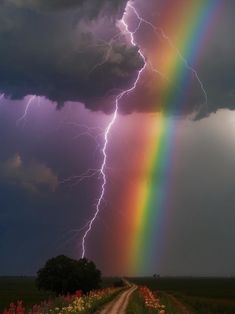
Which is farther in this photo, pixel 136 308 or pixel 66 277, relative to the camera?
pixel 66 277

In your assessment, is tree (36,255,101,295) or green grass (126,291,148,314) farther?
tree (36,255,101,295)

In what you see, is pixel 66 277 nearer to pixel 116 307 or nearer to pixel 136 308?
pixel 116 307

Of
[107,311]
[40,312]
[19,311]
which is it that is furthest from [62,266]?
[19,311]

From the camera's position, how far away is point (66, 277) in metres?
80.6

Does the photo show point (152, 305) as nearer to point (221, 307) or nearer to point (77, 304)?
point (77, 304)

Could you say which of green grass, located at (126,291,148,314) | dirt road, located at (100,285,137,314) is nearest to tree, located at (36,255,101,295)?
dirt road, located at (100,285,137,314)

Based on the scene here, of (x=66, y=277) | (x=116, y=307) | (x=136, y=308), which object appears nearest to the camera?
(x=136, y=308)

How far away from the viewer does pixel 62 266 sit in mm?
81812

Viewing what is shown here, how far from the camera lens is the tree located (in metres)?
80.2

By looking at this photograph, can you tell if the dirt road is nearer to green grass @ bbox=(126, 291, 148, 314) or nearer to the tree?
green grass @ bbox=(126, 291, 148, 314)

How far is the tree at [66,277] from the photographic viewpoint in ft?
263

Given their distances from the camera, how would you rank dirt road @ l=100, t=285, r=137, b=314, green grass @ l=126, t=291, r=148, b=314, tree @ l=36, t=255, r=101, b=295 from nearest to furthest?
green grass @ l=126, t=291, r=148, b=314
dirt road @ l=100, t=285, r=137, b=314
tree @ l=36, t=255, r=101, b=295

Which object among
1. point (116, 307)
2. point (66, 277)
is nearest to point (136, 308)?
point (116, 307)

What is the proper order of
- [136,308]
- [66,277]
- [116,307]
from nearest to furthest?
[136,308] → [116,307] → [66,277]
